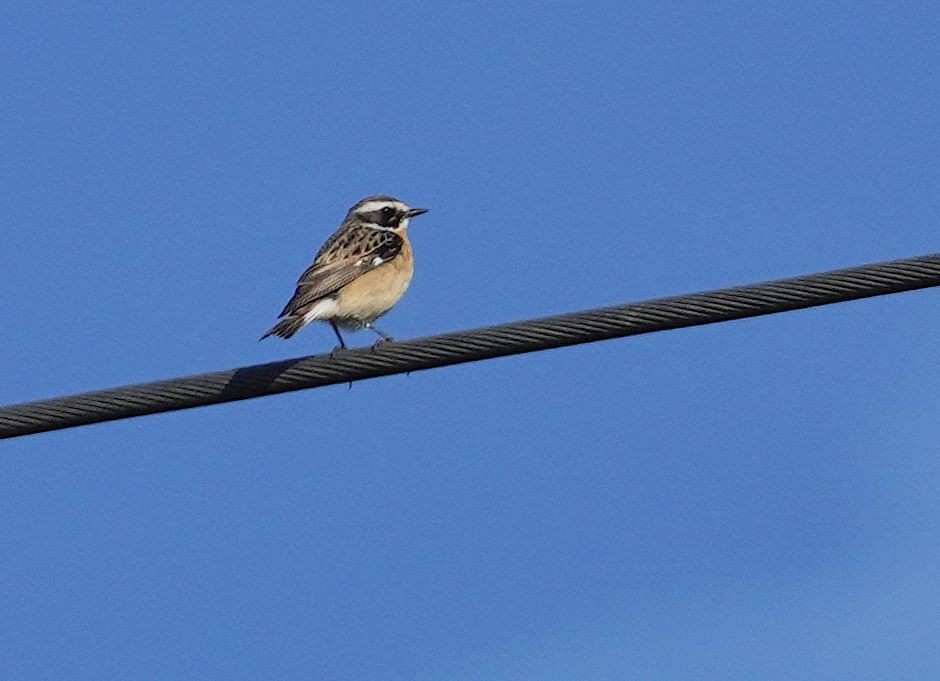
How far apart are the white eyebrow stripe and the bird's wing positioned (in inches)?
37.5

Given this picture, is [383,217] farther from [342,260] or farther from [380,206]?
[342,260]

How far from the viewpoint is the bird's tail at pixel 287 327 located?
12711 mm

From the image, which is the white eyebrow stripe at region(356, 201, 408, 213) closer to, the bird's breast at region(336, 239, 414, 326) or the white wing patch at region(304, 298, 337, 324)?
the bird's breast at region(336, 239, 414, 326)

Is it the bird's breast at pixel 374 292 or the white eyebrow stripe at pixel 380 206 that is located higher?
the white eyebrow stripe at pixel 380 206

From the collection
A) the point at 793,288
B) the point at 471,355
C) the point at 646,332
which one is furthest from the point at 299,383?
the point at 793,288

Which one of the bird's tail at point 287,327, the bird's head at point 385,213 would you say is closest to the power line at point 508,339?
the bird's tail at point 287,327

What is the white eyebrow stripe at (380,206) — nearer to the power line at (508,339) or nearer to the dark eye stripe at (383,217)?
the dark eye stripe at (383,217)

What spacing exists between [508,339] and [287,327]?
11.6ft

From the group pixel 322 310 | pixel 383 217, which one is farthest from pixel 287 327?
pixel 383 217

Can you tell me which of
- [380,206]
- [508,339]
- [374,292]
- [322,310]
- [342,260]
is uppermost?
[380,206]

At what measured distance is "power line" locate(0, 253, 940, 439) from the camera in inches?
368

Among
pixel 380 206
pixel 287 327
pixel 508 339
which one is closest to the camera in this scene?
pixel 508 339

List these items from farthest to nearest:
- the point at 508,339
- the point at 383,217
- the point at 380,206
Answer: the point at 380,206 → the point at 383,217 → the point at 508,339

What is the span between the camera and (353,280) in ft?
46.6
